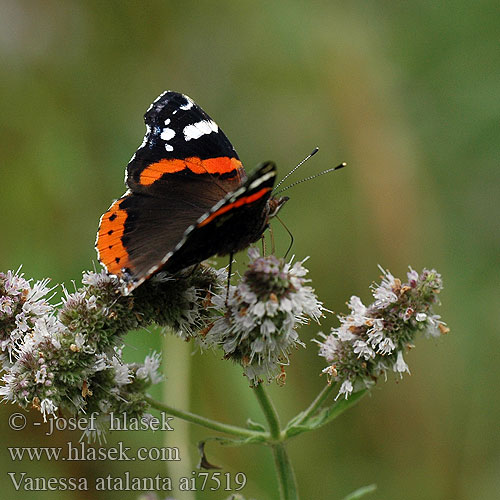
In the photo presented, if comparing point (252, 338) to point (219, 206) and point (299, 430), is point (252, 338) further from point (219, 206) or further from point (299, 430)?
point (219, 206)

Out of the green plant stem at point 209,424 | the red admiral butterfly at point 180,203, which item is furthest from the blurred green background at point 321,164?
the red admiral butterfly at point 180,203

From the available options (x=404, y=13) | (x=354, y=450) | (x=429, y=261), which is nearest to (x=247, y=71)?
(x=404, y=13)

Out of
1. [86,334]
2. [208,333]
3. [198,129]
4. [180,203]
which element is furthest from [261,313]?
[198,129]

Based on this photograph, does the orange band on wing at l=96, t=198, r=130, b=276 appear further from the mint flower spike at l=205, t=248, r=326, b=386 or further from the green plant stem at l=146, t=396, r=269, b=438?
the green plant stem at l=146, t=396, r=269, b=438

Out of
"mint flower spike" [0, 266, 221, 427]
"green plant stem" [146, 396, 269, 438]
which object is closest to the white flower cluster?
"mint flower spike" [0, 266, 221, 427]

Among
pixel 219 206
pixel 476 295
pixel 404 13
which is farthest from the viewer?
pixel 404 13

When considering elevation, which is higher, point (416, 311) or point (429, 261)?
point (429, 261)

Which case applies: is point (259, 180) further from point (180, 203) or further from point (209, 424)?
point (209, 424)
